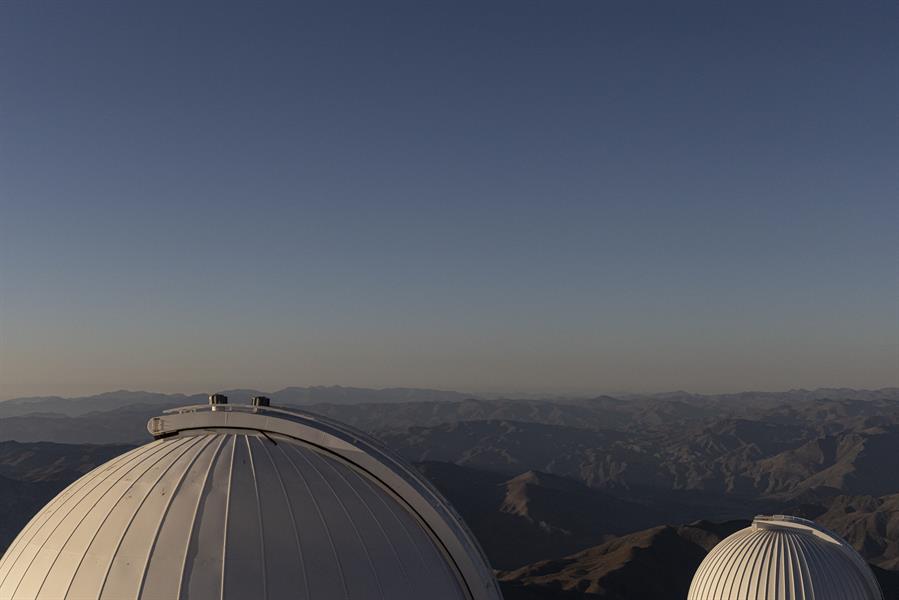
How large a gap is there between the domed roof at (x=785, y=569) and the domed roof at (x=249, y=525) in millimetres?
16372

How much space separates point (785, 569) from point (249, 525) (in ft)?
66.1

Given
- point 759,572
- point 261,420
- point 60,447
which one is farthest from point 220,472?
point 60,447

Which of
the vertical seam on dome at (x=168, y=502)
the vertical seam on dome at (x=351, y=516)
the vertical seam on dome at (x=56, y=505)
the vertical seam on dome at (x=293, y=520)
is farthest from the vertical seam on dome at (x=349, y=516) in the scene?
the vertical seam on dome at (x=56, y=505)

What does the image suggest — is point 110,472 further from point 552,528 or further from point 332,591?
point 552,528

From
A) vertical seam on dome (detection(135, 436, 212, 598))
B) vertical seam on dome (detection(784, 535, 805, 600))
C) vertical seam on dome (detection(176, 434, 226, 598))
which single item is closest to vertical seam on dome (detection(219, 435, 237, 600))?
vertical seam on dome (detection(176, 434, 226, 598))

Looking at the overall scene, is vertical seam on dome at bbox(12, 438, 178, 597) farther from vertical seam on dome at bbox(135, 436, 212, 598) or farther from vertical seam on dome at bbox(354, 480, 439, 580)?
vertical seam on dome at bbox(354, 480, 439, 580)

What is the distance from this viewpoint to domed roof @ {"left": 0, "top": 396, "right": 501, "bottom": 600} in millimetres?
7273

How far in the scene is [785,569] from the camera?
2141 cm

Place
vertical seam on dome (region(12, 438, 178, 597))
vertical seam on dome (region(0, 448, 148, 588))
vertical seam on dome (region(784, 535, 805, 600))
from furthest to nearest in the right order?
1. vertical seam on dome (region(784, 535, 805, 600))
2. vertical seam on dome (region(0, 448, 148, 588))
3. vertical seam on dome (region(12, 438, 178, 597))

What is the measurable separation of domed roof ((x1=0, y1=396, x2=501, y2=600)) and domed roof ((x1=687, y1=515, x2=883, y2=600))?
16372mm

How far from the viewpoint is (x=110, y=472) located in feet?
28.7

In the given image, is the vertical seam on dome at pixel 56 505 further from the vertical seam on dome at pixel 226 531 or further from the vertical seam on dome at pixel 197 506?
the vertical seam on dome at pixel 226 531

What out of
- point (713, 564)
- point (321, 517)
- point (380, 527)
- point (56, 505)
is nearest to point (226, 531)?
point (321, 517)

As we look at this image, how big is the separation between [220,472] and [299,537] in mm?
1349
